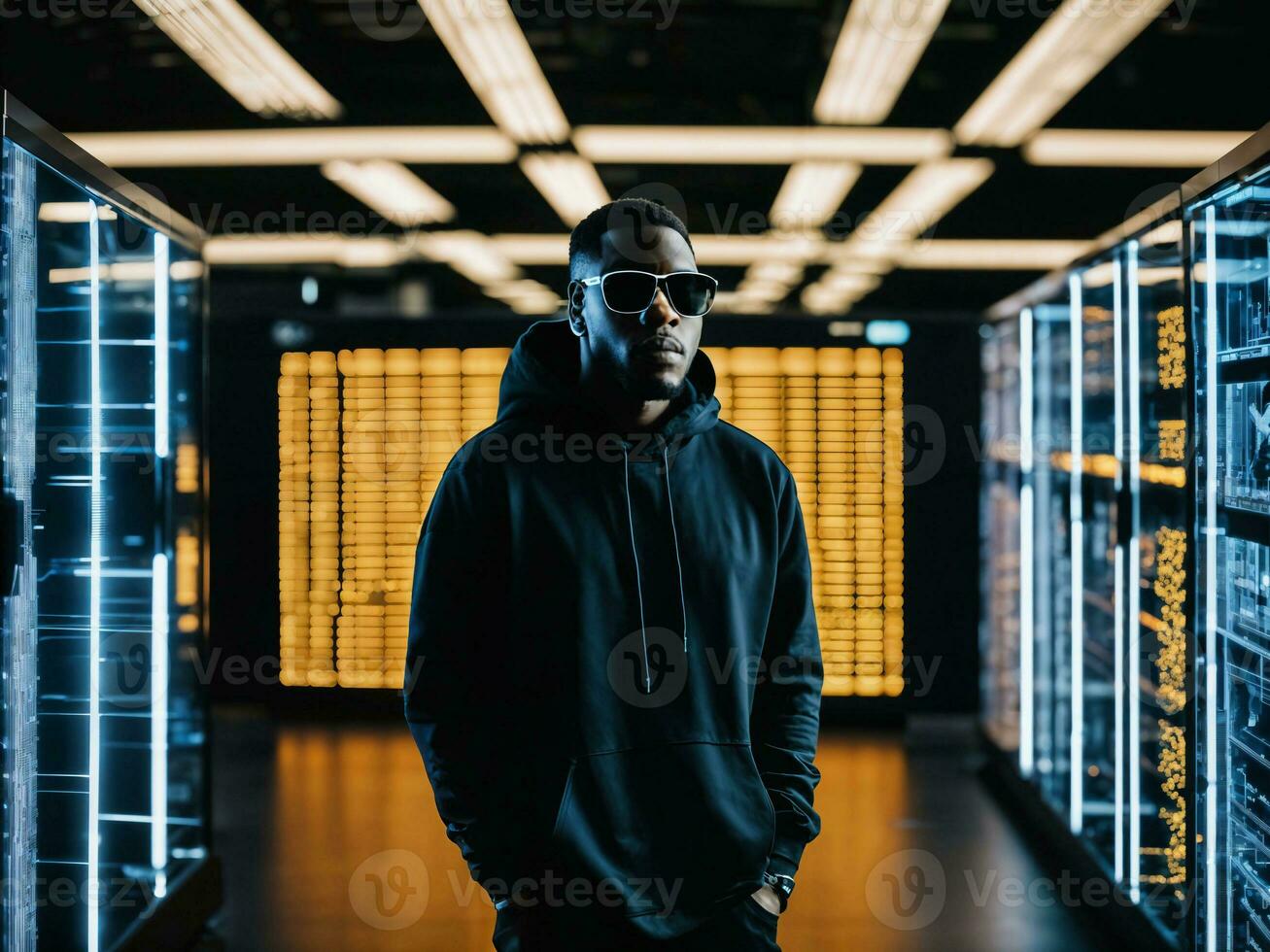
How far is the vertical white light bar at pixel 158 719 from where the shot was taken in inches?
112

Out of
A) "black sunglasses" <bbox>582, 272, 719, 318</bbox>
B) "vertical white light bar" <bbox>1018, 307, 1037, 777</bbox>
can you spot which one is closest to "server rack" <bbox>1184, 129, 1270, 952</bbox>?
"black sunglasses" <bbox>582, 272, 719, 318</bbox>

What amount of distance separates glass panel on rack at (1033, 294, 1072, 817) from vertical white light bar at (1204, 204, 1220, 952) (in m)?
1.36

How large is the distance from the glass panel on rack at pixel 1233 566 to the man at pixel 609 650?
4.06ft

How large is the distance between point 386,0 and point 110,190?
3.19 ft

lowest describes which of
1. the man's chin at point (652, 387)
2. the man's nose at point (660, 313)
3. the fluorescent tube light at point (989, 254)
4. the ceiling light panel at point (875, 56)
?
the man's chin at point (652, 387)

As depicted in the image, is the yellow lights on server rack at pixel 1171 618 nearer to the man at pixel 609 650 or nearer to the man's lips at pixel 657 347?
the man at pixel 609 650

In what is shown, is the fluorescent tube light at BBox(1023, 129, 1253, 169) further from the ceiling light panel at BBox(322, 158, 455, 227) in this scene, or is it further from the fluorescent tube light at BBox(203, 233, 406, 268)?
the fluorescent tube light at BBox(203, 233, 406, 268)

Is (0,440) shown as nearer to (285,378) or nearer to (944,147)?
(285,378)

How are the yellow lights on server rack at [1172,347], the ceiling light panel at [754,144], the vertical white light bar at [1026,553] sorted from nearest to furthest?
the yellow lights on server rack at [1172,347] → the ceiling light panel at [754,144] → the vertical white light bar at [1026,553]

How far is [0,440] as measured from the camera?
1.94m

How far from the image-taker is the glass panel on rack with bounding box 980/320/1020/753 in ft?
14.5

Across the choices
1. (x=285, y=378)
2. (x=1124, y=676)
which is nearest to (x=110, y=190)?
(x=285, y=378)

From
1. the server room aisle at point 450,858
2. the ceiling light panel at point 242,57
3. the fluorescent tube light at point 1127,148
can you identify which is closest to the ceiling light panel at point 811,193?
the fluorescent tube light at point 1127,148

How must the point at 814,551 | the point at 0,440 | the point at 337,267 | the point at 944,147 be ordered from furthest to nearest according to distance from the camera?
the point at 337,267 < the point at 814,551 < the point at 944,147 < the point at 0,440
